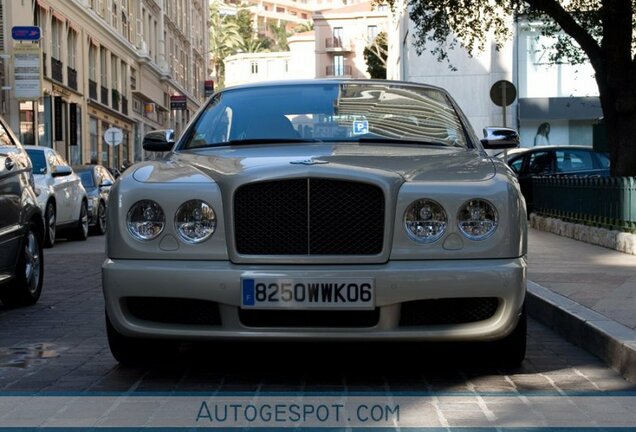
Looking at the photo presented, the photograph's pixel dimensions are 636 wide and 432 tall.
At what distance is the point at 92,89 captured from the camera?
4003 centimetres

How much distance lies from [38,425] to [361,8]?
328ft

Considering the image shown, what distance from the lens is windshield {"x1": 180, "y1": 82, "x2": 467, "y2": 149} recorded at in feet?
21.1

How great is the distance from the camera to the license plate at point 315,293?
5.01 m

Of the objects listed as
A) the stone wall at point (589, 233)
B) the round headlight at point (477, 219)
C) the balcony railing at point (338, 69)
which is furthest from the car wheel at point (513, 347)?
the balcony railing at point (338, 69)

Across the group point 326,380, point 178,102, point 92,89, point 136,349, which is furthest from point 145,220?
point 178,102

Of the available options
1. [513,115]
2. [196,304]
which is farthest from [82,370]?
[513,115]

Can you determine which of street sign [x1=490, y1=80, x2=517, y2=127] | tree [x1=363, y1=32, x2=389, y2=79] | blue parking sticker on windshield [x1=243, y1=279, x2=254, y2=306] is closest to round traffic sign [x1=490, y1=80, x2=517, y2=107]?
street sign [x1=490, y1=80, x2=517, y2=127]

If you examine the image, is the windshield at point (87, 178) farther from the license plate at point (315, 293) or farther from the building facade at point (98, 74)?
the license plate at point (315, 293)

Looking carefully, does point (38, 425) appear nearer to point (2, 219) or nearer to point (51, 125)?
point (2, 219)

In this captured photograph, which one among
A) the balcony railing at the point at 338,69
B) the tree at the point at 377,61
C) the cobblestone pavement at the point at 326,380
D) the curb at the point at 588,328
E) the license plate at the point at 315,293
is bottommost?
the cobblestone pavement at the point at 326,380

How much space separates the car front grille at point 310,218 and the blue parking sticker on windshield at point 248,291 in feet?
0.60

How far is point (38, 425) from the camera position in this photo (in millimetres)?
4434

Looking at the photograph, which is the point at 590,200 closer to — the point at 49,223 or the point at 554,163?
the point at 554,163

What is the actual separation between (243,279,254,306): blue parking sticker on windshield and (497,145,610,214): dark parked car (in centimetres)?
1595
